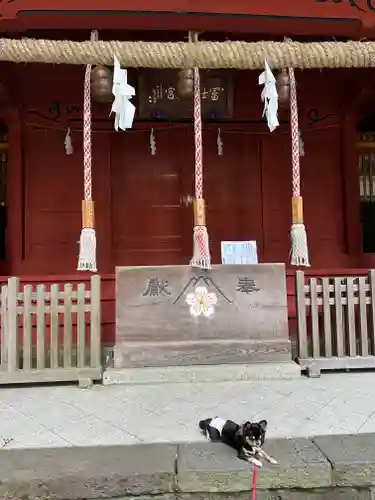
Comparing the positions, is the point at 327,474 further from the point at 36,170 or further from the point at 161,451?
the point at 36,170

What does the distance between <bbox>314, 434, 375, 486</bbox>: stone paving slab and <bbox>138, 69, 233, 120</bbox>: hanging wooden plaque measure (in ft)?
15.3

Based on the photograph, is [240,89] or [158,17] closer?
[158,17]

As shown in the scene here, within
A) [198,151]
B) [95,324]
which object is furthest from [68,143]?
[95,324]

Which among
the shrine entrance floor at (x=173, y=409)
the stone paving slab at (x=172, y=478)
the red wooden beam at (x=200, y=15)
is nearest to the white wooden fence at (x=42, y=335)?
the shrine entrance floor at (x=173, y=409)

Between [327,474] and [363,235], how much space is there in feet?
18.7

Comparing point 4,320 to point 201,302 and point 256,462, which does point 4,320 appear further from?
point 256,462

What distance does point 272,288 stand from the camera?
15.5 feet

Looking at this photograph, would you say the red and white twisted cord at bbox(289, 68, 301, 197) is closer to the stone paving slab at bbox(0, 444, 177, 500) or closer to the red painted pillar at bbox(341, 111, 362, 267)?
the red painted pillar at bbox(341, 111, 362, 267)

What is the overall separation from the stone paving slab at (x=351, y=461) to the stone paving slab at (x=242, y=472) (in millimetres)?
57

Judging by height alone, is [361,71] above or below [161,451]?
above

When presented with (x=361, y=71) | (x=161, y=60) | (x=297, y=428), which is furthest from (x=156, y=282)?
(x=361, y=71)

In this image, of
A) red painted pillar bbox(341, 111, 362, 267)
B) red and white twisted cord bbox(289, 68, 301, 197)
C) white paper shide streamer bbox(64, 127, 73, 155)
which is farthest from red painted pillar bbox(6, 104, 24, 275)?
red painted pillar bbox(341, 111, 362, 267)

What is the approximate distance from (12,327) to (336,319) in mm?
3230

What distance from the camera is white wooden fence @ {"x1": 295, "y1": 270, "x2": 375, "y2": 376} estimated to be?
4.61 meters
